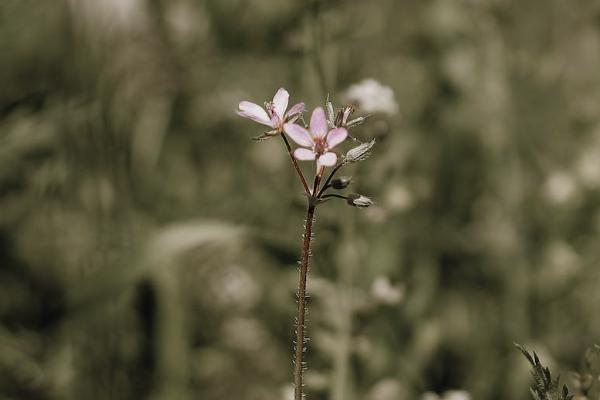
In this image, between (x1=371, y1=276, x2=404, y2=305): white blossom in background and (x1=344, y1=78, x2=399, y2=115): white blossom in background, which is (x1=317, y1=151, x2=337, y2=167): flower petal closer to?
(x1=371, y1=276, x2=404, y2=305): white blossom in background

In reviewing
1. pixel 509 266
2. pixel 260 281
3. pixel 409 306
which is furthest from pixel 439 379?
pixel 260 281

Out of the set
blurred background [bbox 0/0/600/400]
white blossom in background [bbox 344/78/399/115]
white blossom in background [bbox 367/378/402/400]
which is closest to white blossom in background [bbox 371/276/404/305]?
blurred background [bbox 0/0/600/400]

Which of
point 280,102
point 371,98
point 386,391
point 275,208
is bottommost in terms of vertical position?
point 386,391

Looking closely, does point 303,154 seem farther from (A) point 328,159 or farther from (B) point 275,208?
(B) point 275,208

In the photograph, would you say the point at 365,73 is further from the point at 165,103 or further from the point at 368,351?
the point at 368,351

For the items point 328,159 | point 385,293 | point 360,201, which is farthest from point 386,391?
point 328,159
